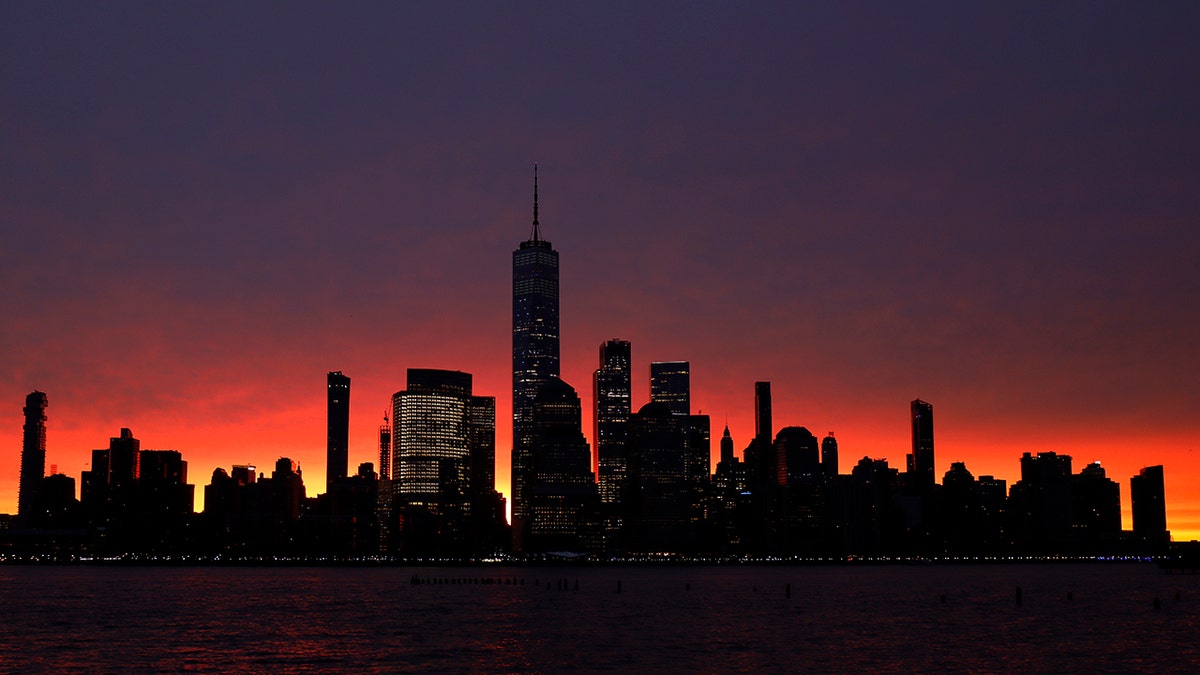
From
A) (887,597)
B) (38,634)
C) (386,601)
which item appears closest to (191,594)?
(386,601)

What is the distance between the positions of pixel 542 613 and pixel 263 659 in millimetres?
54996

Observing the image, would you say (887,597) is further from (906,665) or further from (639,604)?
(906,665)

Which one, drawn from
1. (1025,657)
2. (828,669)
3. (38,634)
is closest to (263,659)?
(38,634)

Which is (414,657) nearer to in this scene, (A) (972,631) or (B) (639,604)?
(A) (972,631)

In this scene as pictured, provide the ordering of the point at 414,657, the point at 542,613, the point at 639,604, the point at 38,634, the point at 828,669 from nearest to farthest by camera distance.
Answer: the point at 828,669
the point at 414,657
the point at 38,634
the point at 542,613
the point at 639,604

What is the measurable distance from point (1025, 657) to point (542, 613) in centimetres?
6288

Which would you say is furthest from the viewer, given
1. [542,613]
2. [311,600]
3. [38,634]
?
[311,600]

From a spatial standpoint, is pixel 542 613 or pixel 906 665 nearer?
pixel 906 665

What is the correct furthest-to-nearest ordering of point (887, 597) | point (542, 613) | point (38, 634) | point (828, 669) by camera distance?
point (887, 597) < point (542, 613) < point (38, 634) < point (828, 669)

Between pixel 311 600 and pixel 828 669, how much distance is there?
108137 millimetres

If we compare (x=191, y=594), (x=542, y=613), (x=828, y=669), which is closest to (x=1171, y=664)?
(x=828, y=669)

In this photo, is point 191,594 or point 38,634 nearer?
→ point 38,634

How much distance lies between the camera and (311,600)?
574 ft

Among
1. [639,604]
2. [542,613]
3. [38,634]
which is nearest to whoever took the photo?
[38,634]
